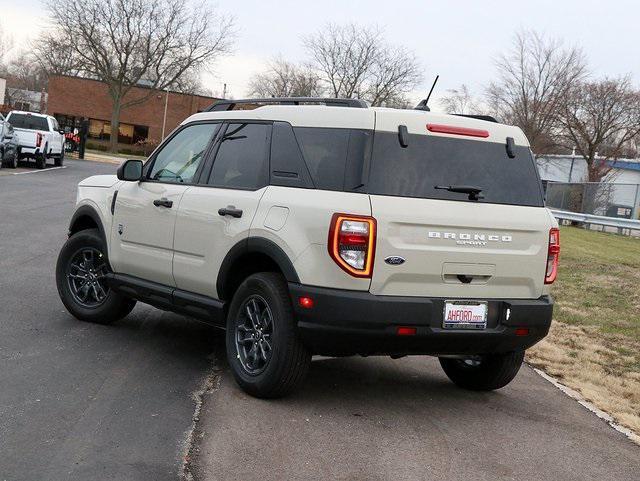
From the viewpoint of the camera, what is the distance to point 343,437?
5.43 metres

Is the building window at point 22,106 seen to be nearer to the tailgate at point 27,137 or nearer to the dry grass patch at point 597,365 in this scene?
the tailgate at point 27,137

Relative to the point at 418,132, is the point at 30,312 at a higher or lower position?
lower

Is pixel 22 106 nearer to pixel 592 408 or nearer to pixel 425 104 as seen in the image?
pixel 425 104

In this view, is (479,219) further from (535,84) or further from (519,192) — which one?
(535,84)

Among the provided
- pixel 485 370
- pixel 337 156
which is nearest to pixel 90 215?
pixel 337 156

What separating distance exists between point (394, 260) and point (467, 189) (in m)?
0.75

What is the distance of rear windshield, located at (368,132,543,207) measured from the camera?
5.75 meters

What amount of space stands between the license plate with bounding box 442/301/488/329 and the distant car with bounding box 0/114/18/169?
24555 mm

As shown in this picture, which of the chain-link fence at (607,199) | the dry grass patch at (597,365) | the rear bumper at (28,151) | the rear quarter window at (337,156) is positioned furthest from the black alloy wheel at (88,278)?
the chain-link fence at (607,199)

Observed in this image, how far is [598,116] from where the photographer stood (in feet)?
202

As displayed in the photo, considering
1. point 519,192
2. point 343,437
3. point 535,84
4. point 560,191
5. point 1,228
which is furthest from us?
point 535,84

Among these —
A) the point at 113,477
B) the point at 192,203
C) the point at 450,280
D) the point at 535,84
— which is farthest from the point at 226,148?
the point at 535,84

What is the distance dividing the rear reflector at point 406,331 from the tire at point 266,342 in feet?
2.06

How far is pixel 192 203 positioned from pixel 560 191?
3415cm
